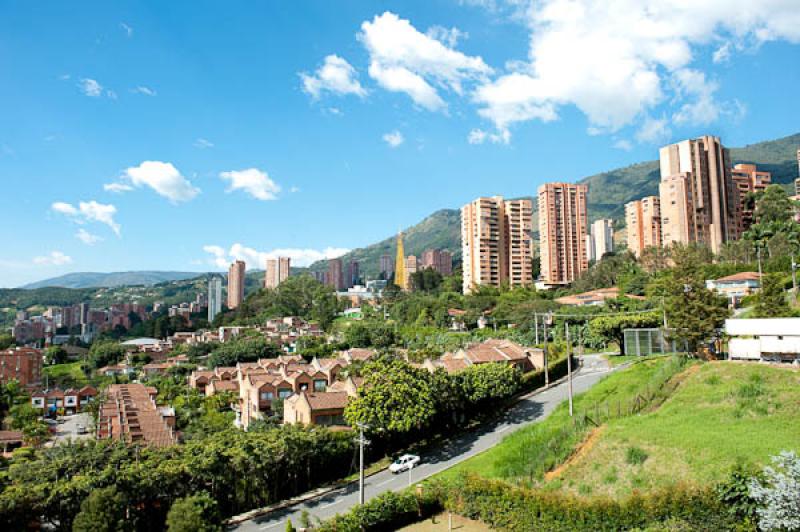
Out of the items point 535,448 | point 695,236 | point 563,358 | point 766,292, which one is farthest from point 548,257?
point 535,448

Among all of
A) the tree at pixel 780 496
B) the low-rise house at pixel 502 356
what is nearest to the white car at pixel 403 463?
the low-rise house at pixel 502 356

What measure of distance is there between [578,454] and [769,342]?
11.3 meters

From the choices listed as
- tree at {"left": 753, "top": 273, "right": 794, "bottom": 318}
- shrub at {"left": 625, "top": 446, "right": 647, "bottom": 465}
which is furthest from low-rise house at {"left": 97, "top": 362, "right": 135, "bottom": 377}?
tree at {"left": 753, "top": 273, "right": 794, "bottom": 318}

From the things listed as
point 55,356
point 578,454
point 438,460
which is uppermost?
point 578,454

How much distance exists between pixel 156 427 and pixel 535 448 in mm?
24622

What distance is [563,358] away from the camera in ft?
121

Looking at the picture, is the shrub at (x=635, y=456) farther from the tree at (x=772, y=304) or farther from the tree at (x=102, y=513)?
the tree at (x=772, y=304)

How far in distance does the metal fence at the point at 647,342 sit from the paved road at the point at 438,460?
2981mm

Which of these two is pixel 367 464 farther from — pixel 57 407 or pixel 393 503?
pixel 57 407

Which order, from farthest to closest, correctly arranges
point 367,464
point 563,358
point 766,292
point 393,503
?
1. point 563,358
2. point 766,292
3. point 367,464
4. point 393,503

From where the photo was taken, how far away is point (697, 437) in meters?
16.3

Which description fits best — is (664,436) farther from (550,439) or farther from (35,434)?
(35,434)

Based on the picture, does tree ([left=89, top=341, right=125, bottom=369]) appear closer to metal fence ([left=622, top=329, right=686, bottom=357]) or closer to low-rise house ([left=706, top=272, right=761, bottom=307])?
metal fence ([left=622, top=329, right=686, bottom=357])

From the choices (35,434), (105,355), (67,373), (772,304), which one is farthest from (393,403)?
(67,373)
